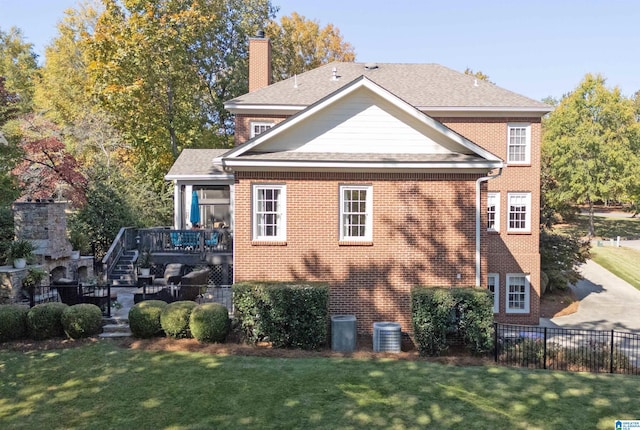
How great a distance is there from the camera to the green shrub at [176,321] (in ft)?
44.0

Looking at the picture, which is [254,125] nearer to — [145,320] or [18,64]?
[145,320]

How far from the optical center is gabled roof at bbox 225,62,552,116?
21.3 m

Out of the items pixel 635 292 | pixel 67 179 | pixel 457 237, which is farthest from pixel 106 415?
pixel 635 292

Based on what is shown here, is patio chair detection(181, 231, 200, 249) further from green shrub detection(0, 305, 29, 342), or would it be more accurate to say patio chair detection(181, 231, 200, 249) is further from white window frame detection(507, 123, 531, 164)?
white window frame detection(507, 123, 531, 164)

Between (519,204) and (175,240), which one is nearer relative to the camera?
(175,240)

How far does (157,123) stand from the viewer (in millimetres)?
32344

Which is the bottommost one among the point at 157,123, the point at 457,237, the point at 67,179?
the point at 457,237

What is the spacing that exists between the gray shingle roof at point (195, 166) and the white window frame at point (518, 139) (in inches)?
521

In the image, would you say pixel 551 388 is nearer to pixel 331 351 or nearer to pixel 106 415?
pixel 331 351

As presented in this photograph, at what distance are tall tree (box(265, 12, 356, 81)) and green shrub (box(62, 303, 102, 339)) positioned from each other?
34.7 metres

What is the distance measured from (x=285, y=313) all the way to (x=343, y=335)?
1.82 meters

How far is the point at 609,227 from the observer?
5819 centimetres

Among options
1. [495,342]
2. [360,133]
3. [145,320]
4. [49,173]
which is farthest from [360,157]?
[49,173]

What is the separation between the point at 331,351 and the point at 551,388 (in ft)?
18.3
